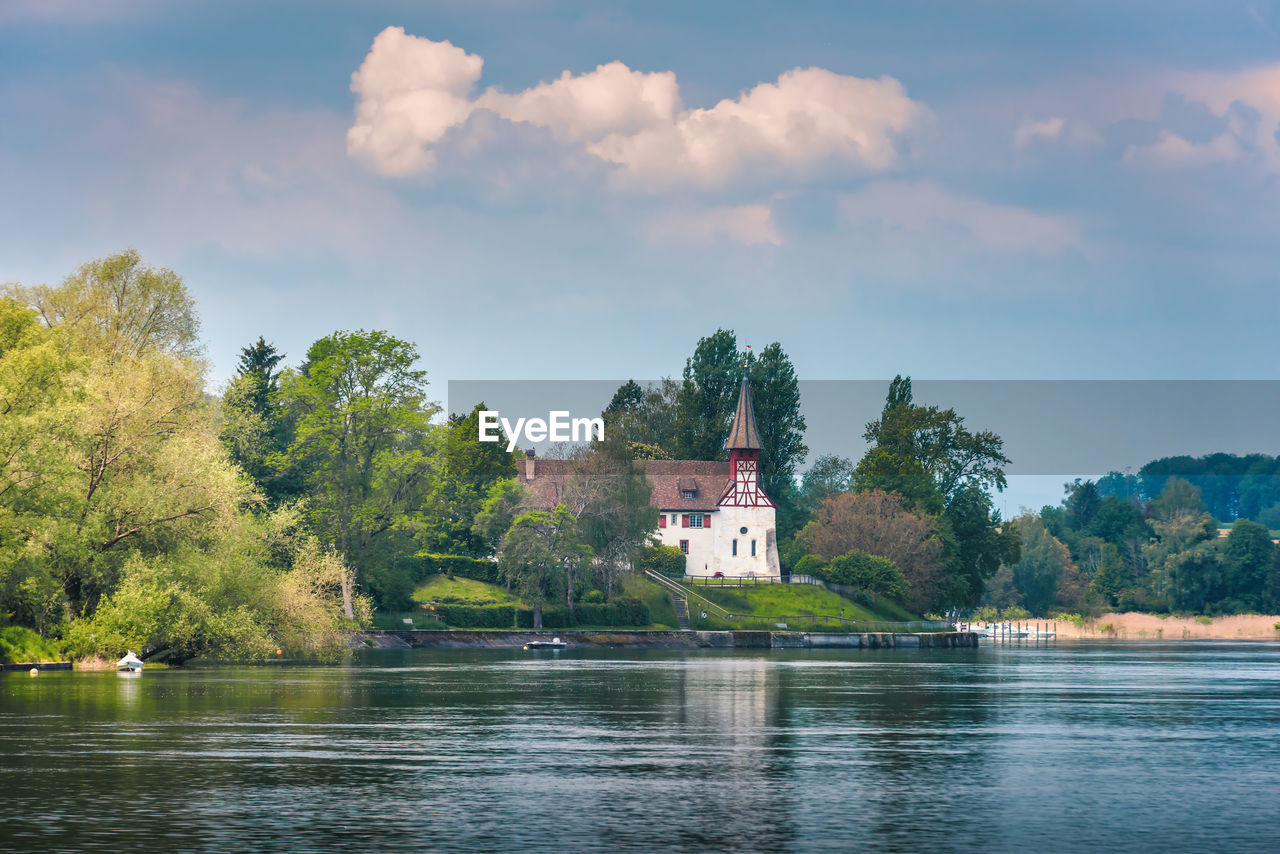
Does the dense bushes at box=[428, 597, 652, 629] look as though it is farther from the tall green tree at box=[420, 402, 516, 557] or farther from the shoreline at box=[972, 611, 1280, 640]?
the shoreline at box=[972, 611, 1280, 640]

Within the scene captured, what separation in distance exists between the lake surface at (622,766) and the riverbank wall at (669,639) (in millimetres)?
37628

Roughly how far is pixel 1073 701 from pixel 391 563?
5514 cm

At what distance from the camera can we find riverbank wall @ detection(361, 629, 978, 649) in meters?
86.1

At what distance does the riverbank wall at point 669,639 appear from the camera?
8606 centimetres

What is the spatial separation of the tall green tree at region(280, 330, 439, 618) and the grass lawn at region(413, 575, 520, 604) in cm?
870

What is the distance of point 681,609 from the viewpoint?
4269 inches

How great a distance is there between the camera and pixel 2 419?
48344 millimetres

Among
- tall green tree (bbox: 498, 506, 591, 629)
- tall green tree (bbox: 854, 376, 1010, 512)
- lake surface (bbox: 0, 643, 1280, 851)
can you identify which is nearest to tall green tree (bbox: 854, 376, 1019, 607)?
tall green tree (bbox: 854, 376, 1010, 512)

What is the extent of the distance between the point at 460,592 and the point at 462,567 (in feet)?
18.4

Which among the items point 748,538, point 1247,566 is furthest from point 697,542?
point 1247,566

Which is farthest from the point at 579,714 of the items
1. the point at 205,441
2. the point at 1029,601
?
the point at 1029,601

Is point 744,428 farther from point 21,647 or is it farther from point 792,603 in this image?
point 21,647

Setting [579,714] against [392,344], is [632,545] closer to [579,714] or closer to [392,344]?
[392,344]

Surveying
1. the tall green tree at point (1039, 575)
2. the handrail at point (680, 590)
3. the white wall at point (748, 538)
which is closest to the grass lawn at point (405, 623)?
the handrail at point (680, 590)
